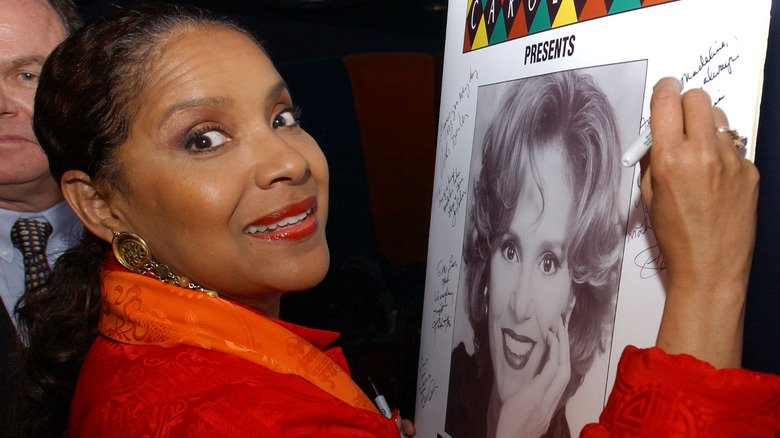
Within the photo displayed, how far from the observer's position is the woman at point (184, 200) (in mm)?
905

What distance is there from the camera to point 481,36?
3.53 feet

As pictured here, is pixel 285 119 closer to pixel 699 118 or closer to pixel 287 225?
pixel 287 225

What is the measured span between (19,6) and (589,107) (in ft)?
4.86

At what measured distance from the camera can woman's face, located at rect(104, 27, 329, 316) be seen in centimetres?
94

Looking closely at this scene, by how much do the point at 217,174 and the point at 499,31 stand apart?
0.55 meters

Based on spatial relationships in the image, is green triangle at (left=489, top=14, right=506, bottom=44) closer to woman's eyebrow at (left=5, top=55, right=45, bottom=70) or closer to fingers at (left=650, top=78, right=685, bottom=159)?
fingers at (left=650, top=78, right=685, bottom=159)

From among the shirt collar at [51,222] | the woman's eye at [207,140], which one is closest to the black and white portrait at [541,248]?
the woman's eye at [207,140]

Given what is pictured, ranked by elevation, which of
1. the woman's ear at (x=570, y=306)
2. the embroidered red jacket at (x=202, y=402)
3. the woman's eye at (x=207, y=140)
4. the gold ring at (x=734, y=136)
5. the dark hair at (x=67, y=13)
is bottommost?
the embroidered red jacket at (x=202, y=402)

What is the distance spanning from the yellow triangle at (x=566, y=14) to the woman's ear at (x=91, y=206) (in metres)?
0.82

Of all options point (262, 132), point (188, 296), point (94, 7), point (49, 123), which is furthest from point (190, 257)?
point (94, 7)

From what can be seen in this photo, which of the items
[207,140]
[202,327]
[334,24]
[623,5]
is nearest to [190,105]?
[207,140]

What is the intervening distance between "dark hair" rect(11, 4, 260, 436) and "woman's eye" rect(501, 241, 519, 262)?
0.63 metres
